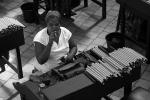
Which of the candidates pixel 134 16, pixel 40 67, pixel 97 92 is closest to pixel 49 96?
pixel 97 92

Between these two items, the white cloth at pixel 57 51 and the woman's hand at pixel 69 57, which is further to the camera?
the white cloth at pixel 57 51

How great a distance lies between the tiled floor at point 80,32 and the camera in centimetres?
597

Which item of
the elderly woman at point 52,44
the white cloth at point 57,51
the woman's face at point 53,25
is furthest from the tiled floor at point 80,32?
the woman's face at point 53,25

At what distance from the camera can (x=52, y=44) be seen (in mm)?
4891

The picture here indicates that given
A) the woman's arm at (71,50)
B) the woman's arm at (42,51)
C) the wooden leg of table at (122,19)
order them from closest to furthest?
the woman's arm at (42,51), the woman's arm at (71,50), the wooden leg of table at (122,19)

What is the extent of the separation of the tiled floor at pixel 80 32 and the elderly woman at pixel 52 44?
112cm

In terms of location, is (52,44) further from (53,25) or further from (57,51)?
(53,25)

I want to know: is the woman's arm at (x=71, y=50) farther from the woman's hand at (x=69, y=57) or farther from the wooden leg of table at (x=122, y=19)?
the wooden leg of table at (x=122, y=19)

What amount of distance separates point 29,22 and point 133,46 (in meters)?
2.50

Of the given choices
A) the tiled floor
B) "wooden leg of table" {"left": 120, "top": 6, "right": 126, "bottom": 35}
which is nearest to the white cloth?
the tiled floor

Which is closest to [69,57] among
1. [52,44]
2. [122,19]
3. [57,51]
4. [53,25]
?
[57,51]

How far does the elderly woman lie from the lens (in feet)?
15.5

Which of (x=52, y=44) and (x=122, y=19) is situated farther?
(x=122, y=19)

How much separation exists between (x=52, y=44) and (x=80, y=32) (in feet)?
8.77
